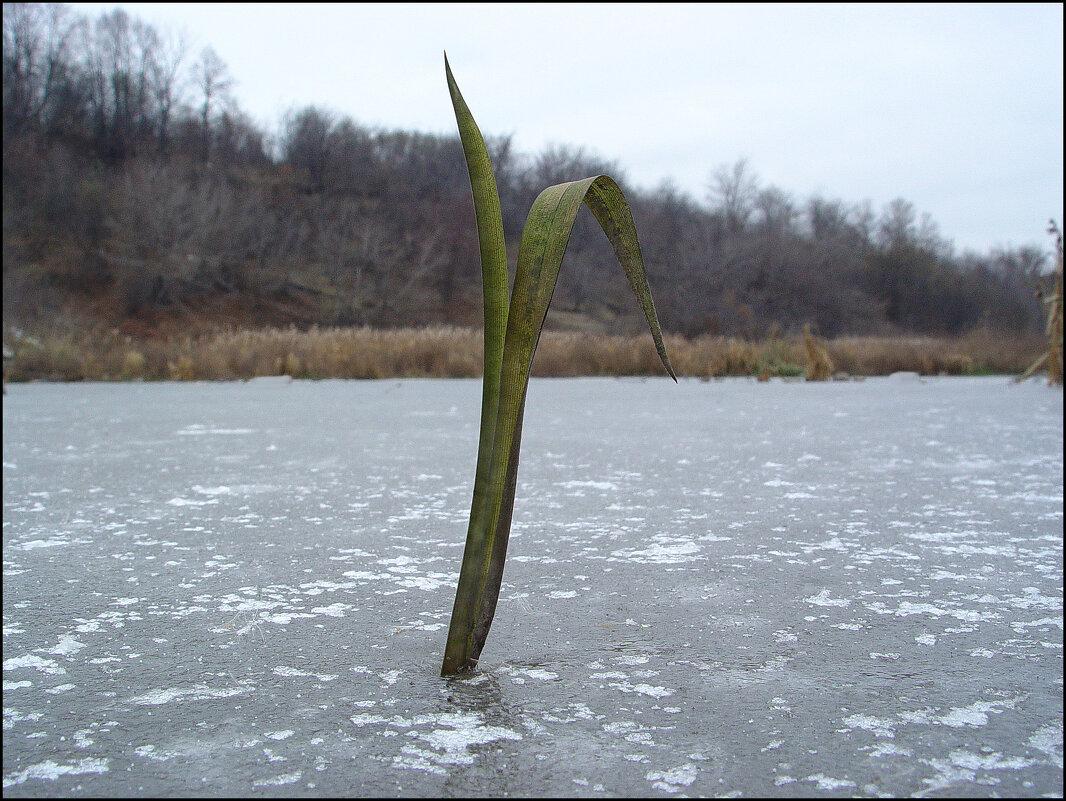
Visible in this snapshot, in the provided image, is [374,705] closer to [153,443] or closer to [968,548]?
[968,548]

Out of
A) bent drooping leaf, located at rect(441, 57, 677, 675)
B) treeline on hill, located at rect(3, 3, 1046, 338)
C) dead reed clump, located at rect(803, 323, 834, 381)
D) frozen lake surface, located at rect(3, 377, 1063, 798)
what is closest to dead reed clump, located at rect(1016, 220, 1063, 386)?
dead reed clump, located at rect(803, 323, 834, 381)

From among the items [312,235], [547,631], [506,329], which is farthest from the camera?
[312,235]

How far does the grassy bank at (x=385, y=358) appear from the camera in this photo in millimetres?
11391

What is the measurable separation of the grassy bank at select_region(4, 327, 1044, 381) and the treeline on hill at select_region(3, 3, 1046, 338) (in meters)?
10.6

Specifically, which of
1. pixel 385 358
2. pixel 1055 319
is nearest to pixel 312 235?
pixel 385 358

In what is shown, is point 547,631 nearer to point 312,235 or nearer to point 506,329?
point 506,329

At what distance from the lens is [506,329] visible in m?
1.28

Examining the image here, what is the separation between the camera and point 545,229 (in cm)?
125

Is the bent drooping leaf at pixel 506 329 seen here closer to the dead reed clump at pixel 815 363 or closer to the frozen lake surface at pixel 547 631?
the frozen lake surface at pixel 547 631

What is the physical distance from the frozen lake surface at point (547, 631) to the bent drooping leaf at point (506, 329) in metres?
0.15

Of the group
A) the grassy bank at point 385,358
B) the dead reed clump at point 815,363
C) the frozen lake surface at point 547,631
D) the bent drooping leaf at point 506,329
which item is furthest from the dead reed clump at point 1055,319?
the bent drooping leaf at point 506,329

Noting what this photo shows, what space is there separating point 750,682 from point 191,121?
122 feet

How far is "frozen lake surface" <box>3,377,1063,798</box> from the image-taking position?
109cm

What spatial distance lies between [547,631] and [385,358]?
36.0 feet
